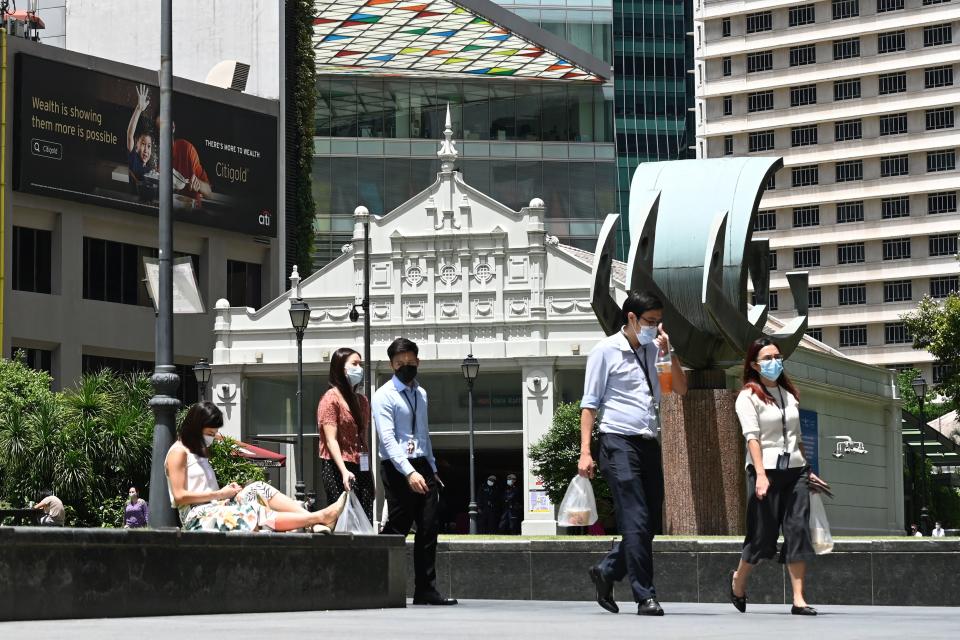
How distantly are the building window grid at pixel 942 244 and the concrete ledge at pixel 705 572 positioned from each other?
3323 inches

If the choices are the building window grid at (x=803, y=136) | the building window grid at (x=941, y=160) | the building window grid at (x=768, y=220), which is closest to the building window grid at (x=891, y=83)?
the building window grid at (x=941, y=160)

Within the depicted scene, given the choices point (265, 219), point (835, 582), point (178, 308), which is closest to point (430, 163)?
point (265, 219)

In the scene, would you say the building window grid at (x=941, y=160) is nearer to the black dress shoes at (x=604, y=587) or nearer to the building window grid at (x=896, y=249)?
the building window grid at (x=896, y=249)

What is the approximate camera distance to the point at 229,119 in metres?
56.5

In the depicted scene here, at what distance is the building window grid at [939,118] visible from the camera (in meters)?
95.8

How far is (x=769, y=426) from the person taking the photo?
10.5 m

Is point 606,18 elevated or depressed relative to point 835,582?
elevated

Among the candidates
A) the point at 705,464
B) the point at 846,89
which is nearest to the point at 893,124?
the point at 846,89

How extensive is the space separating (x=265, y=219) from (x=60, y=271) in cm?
871

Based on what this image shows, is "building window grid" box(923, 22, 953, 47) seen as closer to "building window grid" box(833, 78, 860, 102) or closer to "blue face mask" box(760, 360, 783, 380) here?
"building window grid" box(833, 78, 860, 102)

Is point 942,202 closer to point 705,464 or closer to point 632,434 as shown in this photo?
point 705,464

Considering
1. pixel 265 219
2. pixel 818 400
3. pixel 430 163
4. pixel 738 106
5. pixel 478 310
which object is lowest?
pixel 818 400

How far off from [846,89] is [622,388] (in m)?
92.5

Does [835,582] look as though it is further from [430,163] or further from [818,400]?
[430,163]
